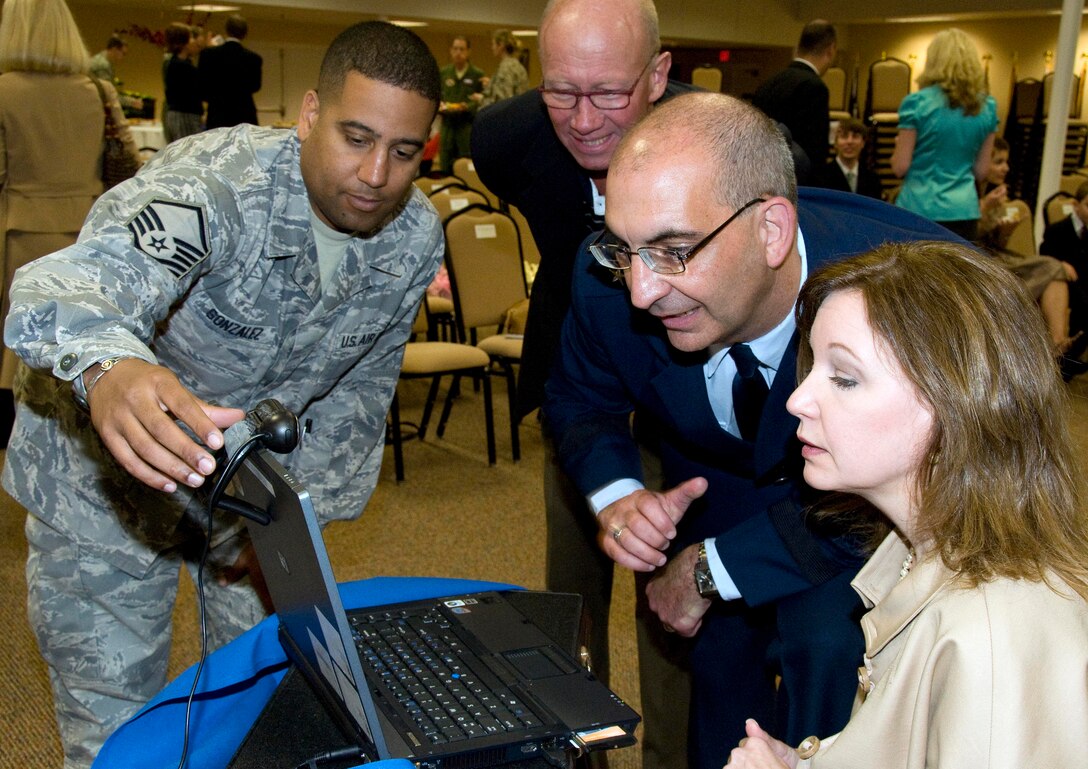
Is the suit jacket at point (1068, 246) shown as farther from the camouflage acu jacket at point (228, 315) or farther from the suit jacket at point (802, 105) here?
the camouflage acu jacket at point (228, 315)

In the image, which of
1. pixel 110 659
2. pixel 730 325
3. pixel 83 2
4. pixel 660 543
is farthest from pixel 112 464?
pixel 83 2

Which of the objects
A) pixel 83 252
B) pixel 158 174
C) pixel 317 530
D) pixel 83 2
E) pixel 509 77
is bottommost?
pixel 317 530

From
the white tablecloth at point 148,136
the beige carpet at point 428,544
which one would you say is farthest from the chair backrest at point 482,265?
the white tablecloth at point 148,136

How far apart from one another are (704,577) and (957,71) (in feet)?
13.5

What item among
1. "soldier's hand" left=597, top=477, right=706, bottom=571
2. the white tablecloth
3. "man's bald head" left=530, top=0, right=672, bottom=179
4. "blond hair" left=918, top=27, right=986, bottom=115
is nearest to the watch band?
"soldier's hand" left=597, top=477, right=706, bottom=571

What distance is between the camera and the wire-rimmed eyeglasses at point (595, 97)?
6.26 feet

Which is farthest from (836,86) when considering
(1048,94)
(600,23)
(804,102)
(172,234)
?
(172,234)

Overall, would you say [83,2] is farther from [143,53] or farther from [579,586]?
[579,586]

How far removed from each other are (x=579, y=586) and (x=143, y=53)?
13.4 m

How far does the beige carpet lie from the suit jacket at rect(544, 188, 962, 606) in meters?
0.84

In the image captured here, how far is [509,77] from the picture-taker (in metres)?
8.82

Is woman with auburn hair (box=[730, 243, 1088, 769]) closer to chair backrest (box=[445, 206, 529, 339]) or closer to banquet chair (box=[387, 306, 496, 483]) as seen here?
banquet chair (box=[387, 306, 496, 483])

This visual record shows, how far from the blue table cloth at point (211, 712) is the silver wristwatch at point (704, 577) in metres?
0.51

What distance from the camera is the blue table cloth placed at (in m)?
1.15
